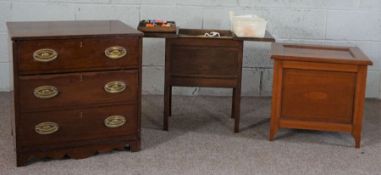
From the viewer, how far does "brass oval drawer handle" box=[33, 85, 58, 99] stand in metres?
2.71

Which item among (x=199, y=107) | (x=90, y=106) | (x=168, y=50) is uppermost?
(x=168, y=50)

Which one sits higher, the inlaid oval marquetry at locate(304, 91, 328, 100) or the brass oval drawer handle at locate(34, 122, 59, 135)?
the inlaid oval marquetry at locate(304, 91, 328, 100)

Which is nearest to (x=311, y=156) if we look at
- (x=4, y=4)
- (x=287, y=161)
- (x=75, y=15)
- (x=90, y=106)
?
(x=287, y=161)

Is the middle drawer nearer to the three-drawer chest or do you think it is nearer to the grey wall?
the three-drawer chest

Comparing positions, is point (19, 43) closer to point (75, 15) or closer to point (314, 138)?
point (75, 15)

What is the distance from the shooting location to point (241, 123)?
358 cm

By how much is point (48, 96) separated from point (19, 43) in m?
0.30

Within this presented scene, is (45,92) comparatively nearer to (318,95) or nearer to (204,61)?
(204,61)

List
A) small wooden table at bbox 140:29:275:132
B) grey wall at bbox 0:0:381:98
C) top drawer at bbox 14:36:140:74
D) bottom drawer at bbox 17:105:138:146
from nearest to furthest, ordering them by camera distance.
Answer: top drawer at bbox 14:36:140:74 → bottom drawer at bbox 17:105:138:146 → small wooden table at bbox 140:29:275:132 → grey wall at bbox 0:0:381:98

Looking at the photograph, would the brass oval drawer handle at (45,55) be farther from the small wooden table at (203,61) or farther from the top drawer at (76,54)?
the small wooden table at (203,61)

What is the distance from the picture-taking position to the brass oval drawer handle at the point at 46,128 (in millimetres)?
2752

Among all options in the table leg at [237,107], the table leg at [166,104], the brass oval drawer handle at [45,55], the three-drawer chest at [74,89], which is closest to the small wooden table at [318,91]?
the table leg at [237,107]

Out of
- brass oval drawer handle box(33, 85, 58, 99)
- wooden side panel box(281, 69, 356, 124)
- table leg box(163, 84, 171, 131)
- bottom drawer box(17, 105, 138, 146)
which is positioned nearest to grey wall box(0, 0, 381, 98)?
table leg box(163, 84, 171, 131)

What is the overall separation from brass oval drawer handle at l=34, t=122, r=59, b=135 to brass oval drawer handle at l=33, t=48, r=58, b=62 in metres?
0.32
